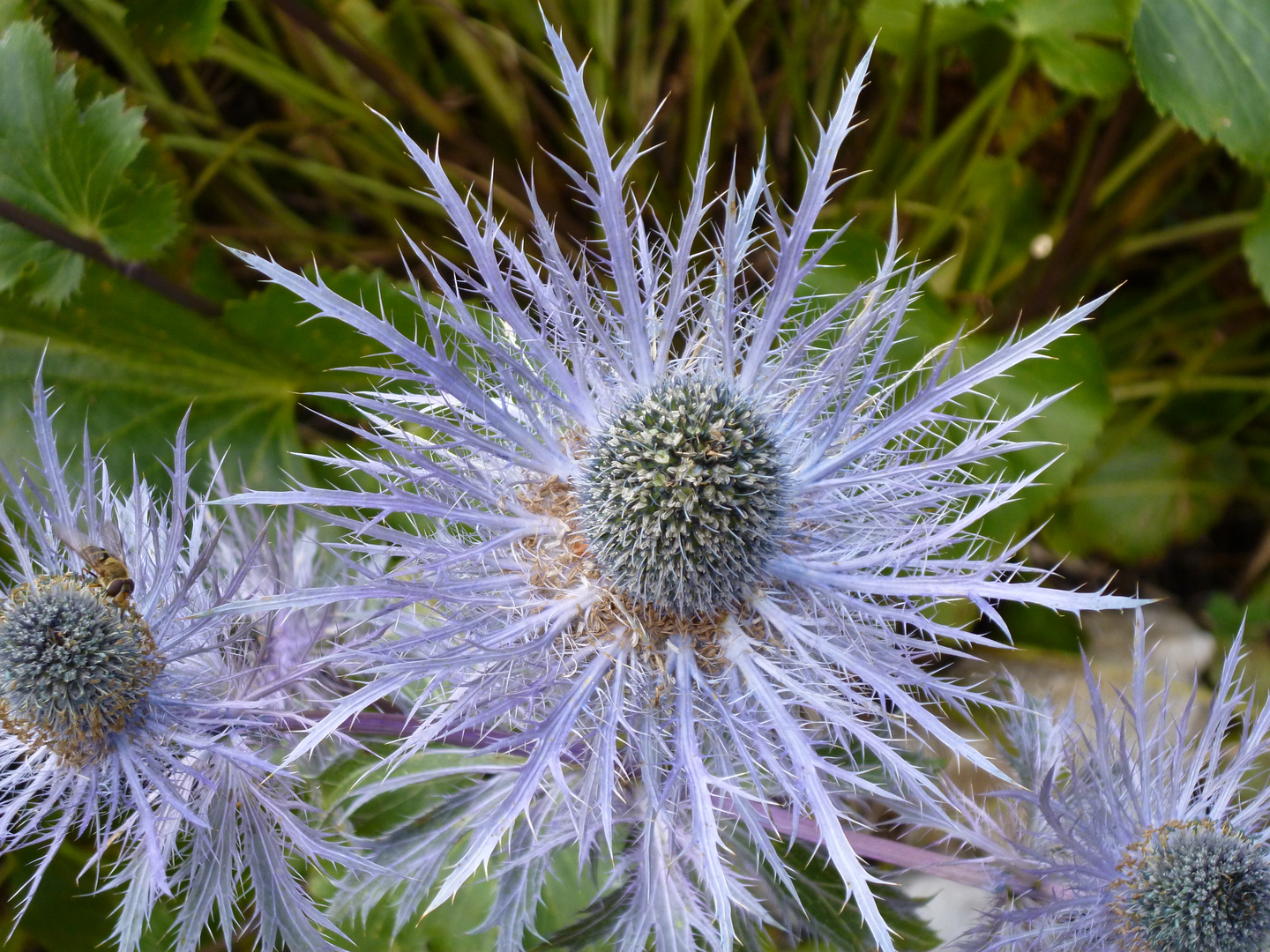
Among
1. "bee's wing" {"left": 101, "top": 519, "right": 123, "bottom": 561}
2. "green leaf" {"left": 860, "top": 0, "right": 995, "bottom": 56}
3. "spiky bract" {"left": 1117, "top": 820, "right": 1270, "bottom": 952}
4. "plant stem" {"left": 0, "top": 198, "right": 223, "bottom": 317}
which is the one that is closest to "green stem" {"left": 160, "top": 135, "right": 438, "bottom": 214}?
"plant stem" {"left": 0, "top": 198, "right": 223, "bottom": 317}

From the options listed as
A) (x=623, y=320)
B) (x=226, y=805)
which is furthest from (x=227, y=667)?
(x=623, y=320)

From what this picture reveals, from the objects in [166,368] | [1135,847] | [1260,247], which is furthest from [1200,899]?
[166,368]

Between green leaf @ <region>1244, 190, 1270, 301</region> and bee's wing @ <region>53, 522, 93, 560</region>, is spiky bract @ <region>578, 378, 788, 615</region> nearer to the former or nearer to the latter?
bee's wing @ <region>53, 522, 93, 560</region>

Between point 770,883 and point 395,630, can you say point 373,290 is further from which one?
point 770,883

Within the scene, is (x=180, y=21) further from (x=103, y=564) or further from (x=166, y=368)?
(x=103, y=564)

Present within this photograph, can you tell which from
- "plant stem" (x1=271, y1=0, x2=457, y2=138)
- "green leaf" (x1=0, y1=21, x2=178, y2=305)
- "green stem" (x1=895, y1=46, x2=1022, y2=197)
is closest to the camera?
"green leaf" (x1=0, y1=21, x2=178, y2=305)

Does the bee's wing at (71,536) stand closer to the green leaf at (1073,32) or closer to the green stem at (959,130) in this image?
the green leaf at (1073,32)

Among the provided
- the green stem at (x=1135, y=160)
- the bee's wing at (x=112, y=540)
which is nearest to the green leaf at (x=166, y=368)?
the bee's wing at (x=112, y=540)
